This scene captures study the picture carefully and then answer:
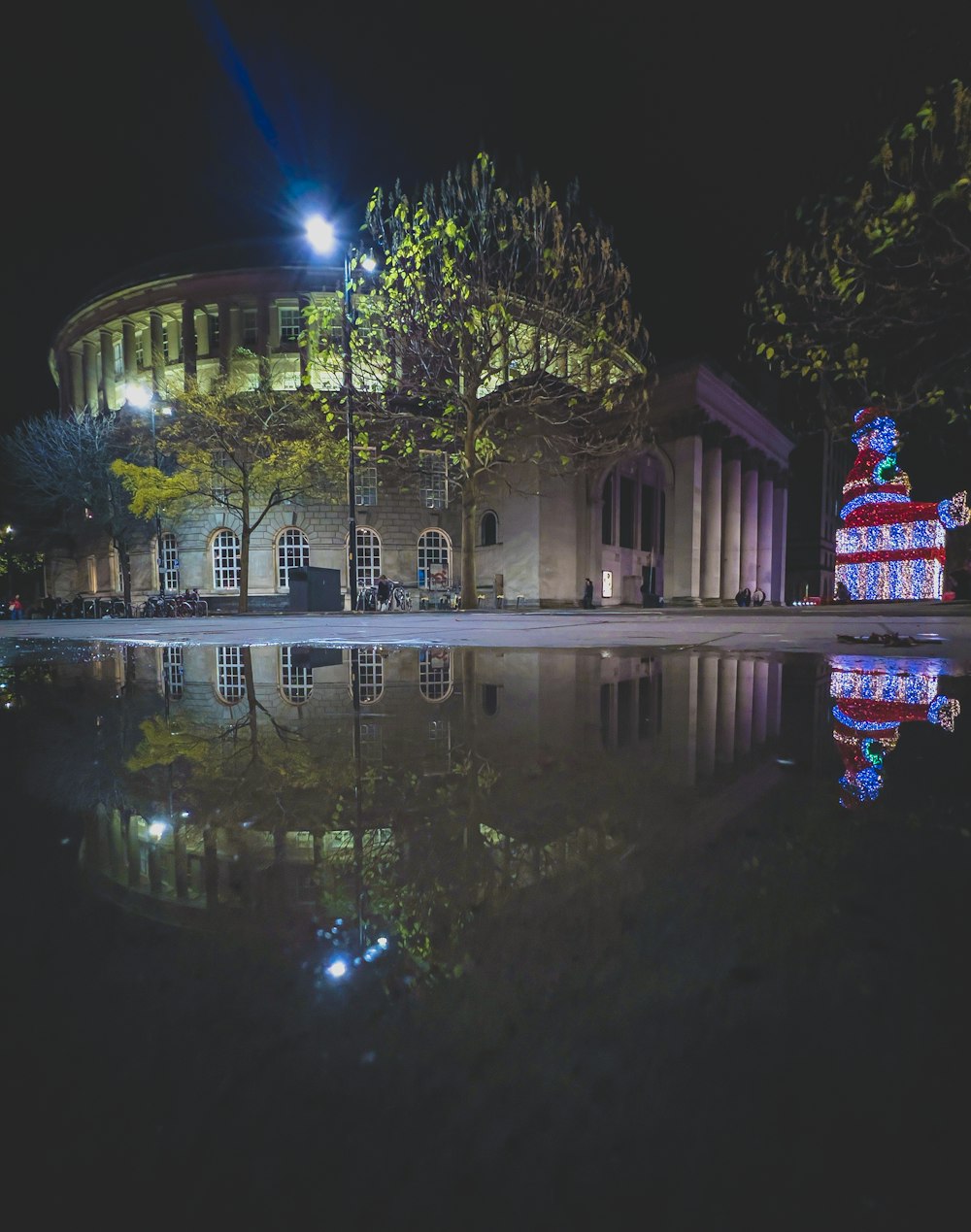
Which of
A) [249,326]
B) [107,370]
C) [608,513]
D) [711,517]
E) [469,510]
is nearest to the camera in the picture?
[469,510]

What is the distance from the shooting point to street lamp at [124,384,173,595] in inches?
1030

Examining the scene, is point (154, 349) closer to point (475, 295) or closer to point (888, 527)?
point (475, 295)

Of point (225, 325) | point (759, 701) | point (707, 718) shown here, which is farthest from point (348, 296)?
point (225, 325)

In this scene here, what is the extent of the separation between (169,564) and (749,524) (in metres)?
39.4

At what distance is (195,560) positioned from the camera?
33344 millimetres

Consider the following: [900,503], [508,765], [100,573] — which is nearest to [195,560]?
[100,573]

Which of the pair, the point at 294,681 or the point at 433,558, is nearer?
the point at 294,681

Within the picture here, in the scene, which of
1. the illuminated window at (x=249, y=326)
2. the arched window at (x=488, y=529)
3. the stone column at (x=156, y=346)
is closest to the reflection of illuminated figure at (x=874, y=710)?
the arched window at (x=488, y=529)

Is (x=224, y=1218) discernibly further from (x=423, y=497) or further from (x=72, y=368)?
(x=72, y=368)

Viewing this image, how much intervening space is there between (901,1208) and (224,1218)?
57 centimetres

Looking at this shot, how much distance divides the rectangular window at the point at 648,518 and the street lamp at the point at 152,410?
28.7 metres

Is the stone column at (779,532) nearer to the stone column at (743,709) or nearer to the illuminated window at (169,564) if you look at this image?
the illuminated window at (169,564)

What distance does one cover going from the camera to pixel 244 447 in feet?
84.1

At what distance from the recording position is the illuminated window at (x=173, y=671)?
3.43m
